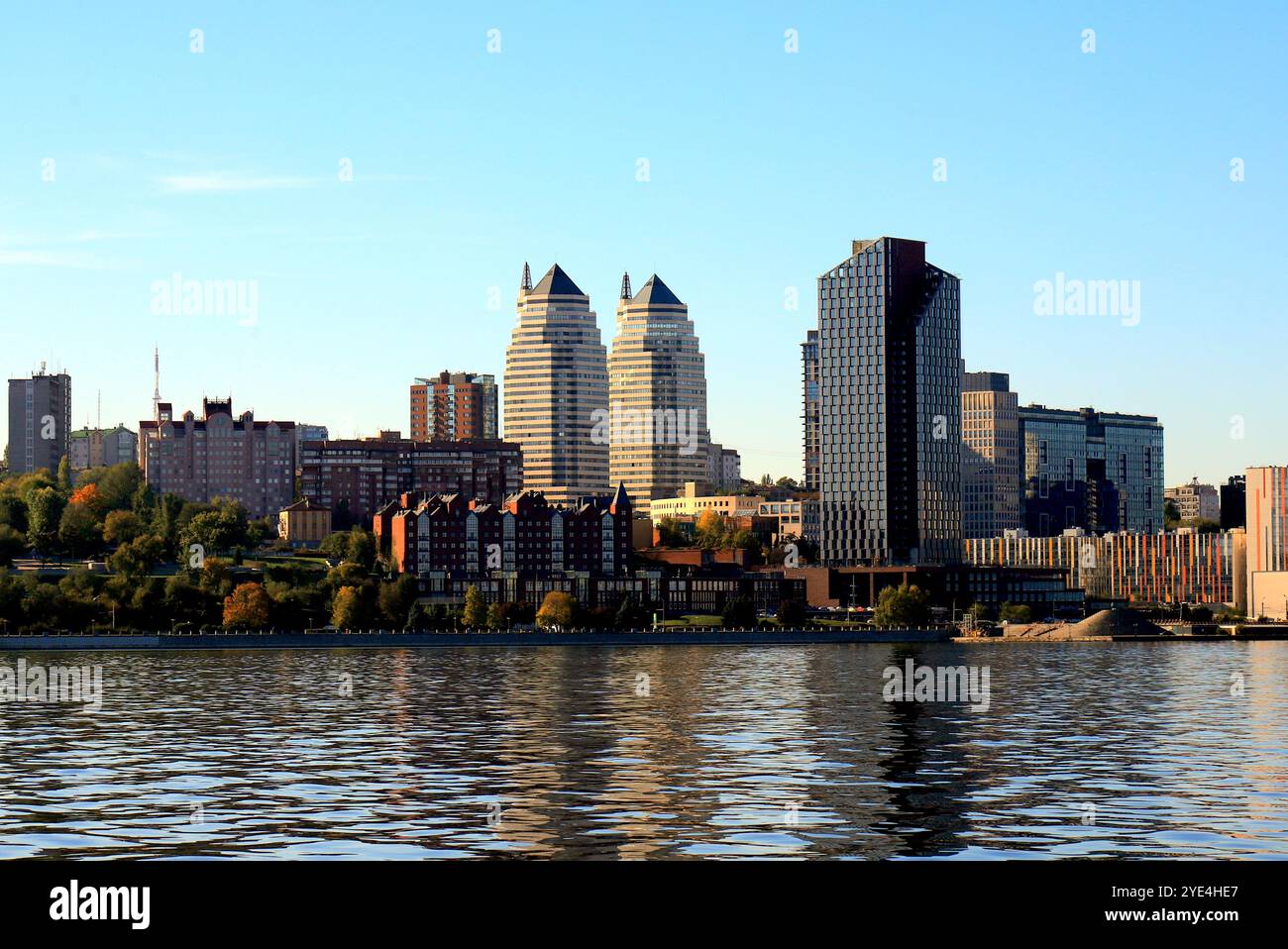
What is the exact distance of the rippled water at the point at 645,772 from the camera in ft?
122

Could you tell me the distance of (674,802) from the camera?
4375cm

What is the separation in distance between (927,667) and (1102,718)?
65.0 metres

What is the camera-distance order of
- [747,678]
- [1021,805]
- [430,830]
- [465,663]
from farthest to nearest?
[465,663] → [747,678] → [1021,805] → [430,830]

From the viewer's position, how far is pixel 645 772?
52750 millimetres

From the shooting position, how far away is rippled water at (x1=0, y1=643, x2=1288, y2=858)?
122 ft

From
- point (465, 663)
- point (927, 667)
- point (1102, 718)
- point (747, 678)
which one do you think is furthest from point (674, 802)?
point (465, 663)
